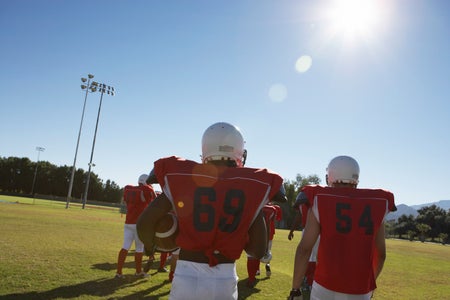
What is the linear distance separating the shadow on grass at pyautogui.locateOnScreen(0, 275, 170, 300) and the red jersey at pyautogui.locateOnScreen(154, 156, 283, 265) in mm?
5478

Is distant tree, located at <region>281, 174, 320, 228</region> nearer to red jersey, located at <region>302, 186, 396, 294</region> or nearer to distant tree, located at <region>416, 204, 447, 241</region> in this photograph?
distant tree, located at <region>416, 204, 447, 241</region>

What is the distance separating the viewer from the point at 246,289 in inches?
357

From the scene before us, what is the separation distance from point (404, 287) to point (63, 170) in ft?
334

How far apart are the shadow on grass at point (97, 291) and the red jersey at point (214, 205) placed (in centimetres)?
548

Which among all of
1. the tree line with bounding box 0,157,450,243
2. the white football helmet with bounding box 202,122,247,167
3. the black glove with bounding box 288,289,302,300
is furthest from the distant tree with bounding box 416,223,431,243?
the white football helmet with bounding box 202,122,247,167

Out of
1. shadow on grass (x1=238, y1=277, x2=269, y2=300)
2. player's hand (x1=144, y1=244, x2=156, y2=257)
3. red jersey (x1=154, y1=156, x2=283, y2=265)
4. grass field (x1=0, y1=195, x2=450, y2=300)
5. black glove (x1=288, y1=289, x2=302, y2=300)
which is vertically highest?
red jersey (x1=154, y1=156, x2=283, y2=265)

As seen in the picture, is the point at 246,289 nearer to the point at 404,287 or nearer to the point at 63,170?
the point at 404,287

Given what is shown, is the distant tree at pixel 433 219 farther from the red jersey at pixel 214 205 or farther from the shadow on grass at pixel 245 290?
the red jersey at pixel 214 205

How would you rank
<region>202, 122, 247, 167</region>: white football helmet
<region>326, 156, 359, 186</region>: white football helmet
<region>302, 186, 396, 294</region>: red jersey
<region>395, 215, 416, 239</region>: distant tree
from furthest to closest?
<region>395, 215, 416, 239</region>: distant tree, <region>326, 156, 359, 186</region>: white football helmet, <region>302, 186, 396, 294</region>: red jersey, <region>202, 122, 247, 167</region>: white football helmet

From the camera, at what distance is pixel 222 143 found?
3334 mm

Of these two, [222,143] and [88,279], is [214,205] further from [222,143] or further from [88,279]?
[88,279]

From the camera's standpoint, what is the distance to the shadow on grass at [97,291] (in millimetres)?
6918

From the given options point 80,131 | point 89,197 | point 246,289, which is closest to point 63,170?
point 89,197

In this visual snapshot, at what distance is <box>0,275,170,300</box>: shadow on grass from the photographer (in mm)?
6918
